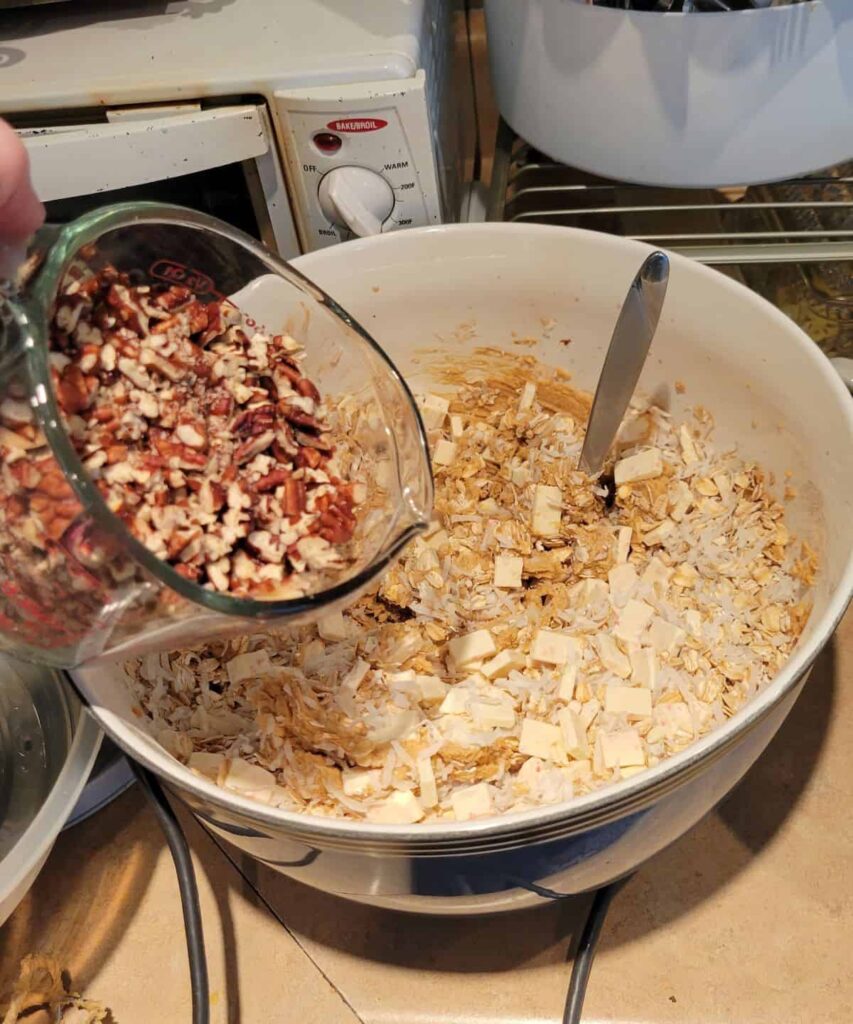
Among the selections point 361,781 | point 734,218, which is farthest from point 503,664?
point 734,218

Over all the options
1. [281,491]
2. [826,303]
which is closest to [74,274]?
[281,491]

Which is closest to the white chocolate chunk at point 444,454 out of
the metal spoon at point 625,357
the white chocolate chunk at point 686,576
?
the metal spoon at point 625,357

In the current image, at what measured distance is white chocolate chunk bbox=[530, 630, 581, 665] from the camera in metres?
0.68

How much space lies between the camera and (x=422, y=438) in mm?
551

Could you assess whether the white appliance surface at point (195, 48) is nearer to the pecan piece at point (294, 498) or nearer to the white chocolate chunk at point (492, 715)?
the pecan piece at point (294, 498)

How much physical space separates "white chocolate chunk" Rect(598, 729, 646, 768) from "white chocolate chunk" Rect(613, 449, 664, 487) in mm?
225

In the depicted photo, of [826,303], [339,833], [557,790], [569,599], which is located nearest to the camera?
[339,833]

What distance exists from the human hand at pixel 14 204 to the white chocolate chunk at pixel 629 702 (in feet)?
1.56

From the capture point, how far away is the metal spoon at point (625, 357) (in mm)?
645

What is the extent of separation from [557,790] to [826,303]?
58 cm

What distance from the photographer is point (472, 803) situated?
0.61 m

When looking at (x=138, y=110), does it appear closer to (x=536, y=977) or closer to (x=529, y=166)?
(x=529, y=166)

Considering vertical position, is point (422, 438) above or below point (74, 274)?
below

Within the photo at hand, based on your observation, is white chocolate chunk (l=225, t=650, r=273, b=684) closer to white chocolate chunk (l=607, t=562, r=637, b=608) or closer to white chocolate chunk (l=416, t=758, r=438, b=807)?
white chocolate chunk (l=416, t=758, r=438, b=807)
